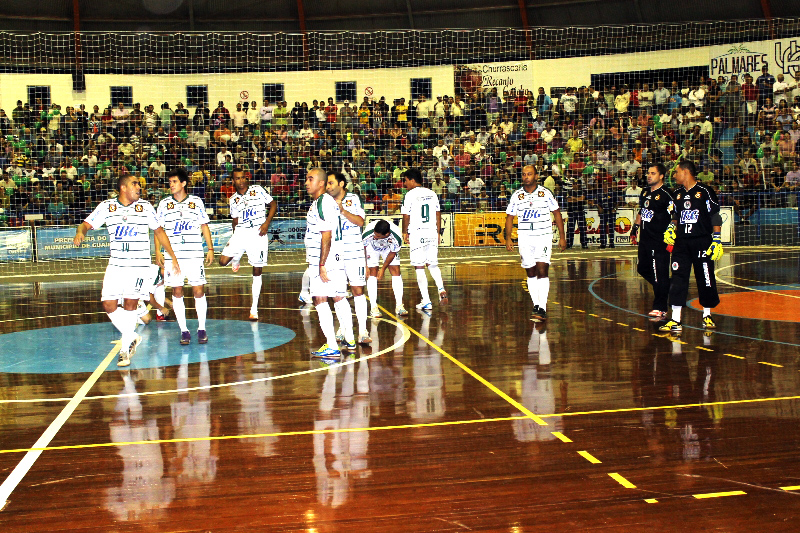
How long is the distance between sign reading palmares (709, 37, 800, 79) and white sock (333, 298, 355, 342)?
23336 millimetres

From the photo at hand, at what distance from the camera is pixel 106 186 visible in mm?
26922

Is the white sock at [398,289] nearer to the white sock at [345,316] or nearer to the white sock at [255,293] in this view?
the white sock at [255,293]

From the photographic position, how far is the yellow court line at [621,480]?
5726 mm

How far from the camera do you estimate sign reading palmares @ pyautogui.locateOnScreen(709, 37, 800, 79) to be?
27.9 meters

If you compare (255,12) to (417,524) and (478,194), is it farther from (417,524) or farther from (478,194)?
(417,524)

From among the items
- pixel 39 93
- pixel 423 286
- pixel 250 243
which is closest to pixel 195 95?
pixel 39 93

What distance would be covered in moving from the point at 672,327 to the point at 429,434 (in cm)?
614

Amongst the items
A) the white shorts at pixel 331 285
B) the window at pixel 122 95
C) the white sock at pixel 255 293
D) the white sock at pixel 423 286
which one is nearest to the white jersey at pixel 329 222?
the white shorts at pixel 331 285

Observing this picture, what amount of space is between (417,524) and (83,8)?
30.7m

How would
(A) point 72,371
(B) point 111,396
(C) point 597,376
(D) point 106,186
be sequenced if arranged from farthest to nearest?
(D) point 106,186, (A) point 72,371, (C) point 597,376, (B) point 111,396

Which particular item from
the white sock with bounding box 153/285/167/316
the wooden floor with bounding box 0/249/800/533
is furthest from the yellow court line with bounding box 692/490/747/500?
the white sock with bounding box 153/285/167/316

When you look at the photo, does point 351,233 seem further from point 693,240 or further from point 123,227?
point 693,240

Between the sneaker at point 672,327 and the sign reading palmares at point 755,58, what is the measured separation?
19846 mm

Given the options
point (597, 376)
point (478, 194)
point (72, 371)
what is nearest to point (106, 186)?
point (478, 194)
